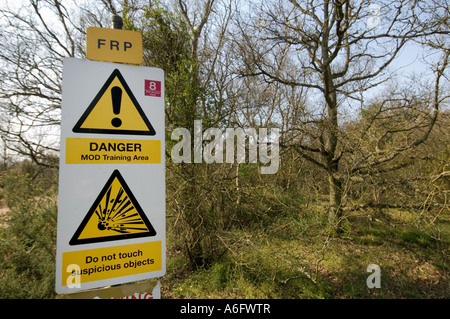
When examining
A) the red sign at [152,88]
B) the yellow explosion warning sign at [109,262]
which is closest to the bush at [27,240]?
the yellow explosion warning sign at [109,262]

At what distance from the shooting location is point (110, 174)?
4.09 ft

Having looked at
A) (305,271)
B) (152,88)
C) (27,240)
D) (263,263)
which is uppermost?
(152,88)

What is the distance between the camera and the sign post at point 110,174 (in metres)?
1.16

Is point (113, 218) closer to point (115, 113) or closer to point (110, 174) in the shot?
point (110, 174)

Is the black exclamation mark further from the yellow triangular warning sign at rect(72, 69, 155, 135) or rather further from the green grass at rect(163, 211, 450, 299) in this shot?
the green grass at rect(163, 211, 450, 299)

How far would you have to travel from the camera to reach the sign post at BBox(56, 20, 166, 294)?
1.16m

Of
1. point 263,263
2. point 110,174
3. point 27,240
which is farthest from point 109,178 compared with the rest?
point 27,240

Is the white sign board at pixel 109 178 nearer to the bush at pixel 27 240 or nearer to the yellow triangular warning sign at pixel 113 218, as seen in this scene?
the yellow triangular warning sign at pixel 113 218

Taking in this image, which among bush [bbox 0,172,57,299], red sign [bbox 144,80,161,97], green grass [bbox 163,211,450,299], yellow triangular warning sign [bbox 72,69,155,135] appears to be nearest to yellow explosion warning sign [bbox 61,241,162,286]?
yellow triangular warning sign [bbox 72,69,155,135]


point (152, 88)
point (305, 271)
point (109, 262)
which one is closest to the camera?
point (109, 262)

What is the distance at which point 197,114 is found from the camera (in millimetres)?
4551

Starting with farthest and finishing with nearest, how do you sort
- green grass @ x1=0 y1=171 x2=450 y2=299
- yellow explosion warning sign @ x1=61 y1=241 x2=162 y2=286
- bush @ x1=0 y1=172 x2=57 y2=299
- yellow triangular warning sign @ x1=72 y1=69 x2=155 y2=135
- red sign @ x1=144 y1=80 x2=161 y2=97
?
green grass @ x1=0 y1=171 x2=450 y2=299
bush @ x1=0 y1=172 x2=57 y2=299
red sign @ x1=144 y1=80 x2=161 y2=97
yellow triangular warning sign @ x1=72 y1=69 x2=155 y2=135
yellow explosion warning sign @ x1=61 y1=241 x2=162 y2=286

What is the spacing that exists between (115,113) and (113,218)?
585 mm
